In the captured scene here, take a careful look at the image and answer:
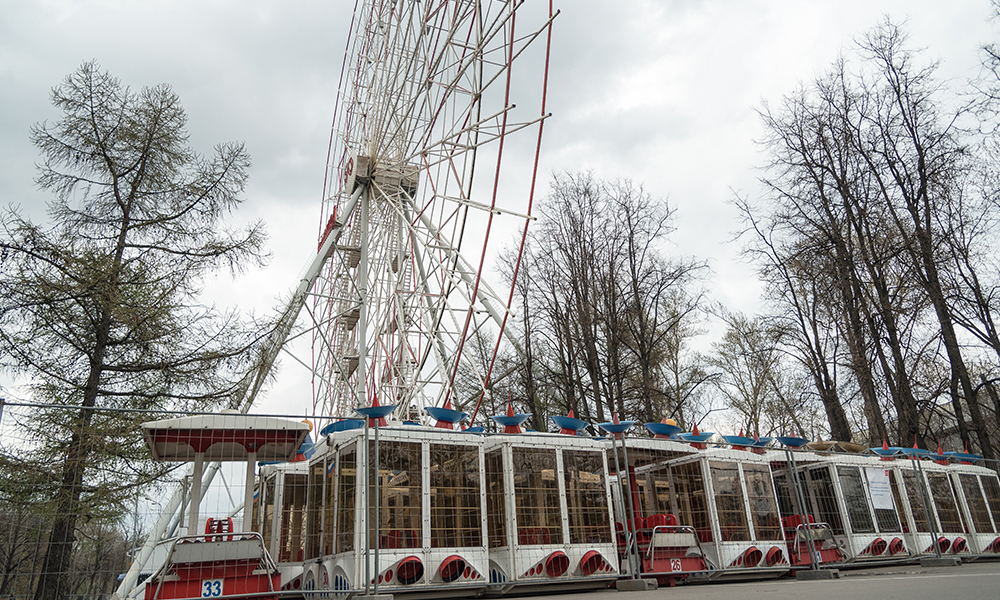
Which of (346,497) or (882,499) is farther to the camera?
(882,499)

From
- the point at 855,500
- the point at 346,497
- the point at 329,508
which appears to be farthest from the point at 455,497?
the point at 855,500

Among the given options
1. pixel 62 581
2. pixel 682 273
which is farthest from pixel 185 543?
pixel 682 273

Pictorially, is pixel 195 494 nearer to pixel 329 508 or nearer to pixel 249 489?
pixel 249 489

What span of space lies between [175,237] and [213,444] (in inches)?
188

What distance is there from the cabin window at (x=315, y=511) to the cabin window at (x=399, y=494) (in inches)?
40.1

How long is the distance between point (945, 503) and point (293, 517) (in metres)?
11.8

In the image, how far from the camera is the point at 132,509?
799 cm

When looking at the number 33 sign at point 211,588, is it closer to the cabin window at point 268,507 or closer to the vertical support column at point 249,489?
the vertical support column at point 249,489

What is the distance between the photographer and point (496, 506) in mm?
7508

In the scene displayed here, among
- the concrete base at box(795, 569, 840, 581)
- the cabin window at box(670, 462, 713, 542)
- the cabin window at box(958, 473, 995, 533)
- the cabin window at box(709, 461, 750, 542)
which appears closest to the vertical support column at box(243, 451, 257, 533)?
the cabin window at box(670, 462, 713, 542)

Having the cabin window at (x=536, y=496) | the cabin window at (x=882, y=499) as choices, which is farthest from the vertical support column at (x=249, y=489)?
the cabin window at (x=882, y=499)

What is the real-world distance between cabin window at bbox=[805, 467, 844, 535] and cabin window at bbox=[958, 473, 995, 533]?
392cm

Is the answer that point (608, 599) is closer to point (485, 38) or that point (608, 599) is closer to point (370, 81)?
point (485, 38)

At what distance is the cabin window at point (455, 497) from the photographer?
6949 millimetres
